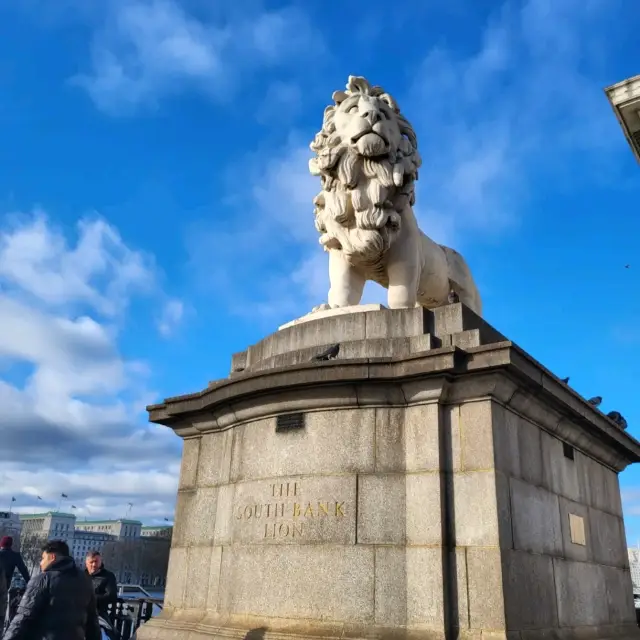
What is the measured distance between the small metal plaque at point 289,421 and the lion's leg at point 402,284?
223 cm

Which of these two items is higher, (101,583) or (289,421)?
(289,421)

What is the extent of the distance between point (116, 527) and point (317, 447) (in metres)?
198

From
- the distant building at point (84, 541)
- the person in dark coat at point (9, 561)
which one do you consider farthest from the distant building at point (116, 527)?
the person in dark coat at point (9, 561)

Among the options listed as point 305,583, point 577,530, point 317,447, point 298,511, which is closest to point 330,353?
point 317,447

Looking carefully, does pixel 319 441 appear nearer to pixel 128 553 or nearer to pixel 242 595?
pixel 242 595

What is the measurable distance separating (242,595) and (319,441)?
1.85 metres

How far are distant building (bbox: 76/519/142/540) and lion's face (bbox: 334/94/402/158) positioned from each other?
7121 inches

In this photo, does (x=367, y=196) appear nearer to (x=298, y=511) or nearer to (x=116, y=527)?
(x=298, y=511)

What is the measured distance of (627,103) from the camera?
13539 millimetres

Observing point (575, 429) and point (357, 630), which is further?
point (575, 429)

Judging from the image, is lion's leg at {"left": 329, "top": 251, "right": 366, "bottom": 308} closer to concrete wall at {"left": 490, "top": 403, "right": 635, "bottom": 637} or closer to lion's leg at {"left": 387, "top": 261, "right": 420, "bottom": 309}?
lion's leg at {"left": 387, "top": 261, "right": 420, "bottom": 309}

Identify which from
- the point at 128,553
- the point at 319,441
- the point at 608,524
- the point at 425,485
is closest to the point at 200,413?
the point at 319,441

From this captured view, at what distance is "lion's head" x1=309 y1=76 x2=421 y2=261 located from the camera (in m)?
9.10

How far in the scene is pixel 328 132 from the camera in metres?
9.62
